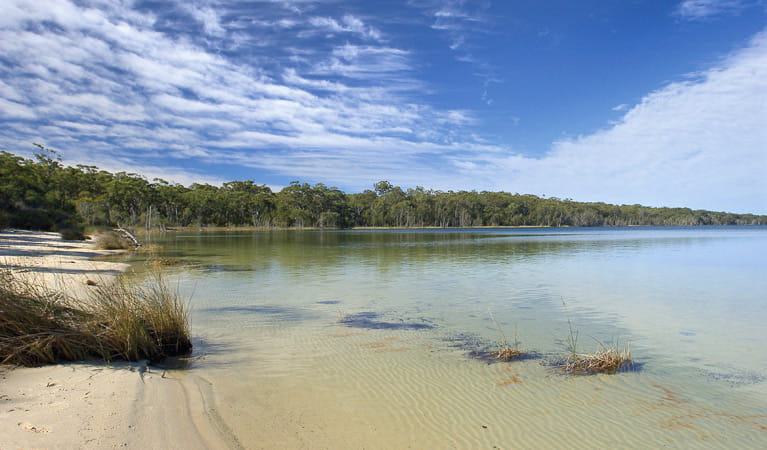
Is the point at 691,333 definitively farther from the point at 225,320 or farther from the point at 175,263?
the point at 175,263

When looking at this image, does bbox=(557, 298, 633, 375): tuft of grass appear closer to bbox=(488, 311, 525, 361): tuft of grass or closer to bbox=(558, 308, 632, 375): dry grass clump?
bbox=(558, 308, 632, 375): dry grass clump

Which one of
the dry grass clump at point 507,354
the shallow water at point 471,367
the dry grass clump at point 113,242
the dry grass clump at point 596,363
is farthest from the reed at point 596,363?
the dry grass clump at point 113,242

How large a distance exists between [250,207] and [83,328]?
11500cm

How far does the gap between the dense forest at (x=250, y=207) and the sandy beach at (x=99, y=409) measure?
32.9 meters

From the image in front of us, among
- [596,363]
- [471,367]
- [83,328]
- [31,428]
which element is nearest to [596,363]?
[596,363]

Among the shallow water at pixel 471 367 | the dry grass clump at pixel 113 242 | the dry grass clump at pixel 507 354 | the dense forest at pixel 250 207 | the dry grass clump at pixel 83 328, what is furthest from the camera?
the dense forest at pixel 250 207

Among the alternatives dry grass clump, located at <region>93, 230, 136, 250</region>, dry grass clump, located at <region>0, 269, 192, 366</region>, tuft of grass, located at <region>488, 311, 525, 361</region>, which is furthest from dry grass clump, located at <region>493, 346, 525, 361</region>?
dry grass clump, located at <region>93, 230, 136, 250</region>

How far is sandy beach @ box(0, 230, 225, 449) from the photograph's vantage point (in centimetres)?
346

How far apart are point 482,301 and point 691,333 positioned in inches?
195

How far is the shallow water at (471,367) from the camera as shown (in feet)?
15.2

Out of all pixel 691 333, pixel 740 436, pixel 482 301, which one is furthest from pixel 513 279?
pixel 740 436

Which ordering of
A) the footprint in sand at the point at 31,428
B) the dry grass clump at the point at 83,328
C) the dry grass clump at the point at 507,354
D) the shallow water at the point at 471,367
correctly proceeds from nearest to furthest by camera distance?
the footprint in sand at the point at 31,428, the shallow water at the point at 471,367, the dry grass clump at the point at 83,328, the dry grass clump at the point at 507,354

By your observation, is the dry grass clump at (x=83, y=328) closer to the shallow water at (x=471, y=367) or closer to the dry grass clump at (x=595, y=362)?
the shallow water at (x=471, y=367)

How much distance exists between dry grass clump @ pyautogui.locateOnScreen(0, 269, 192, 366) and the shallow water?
78 centimetres
